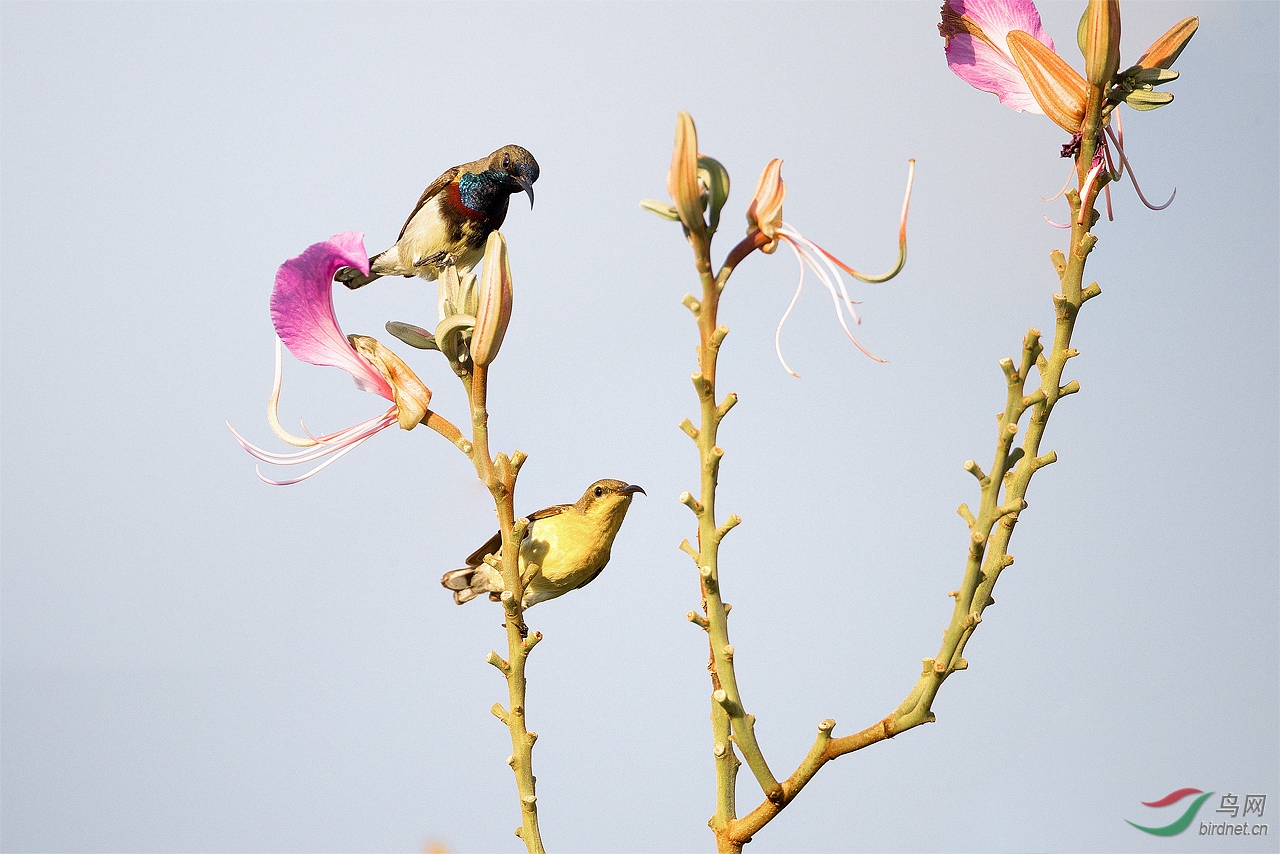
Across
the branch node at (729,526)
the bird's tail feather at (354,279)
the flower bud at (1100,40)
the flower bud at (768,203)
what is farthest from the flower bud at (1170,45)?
the bird's tail feather at (354,279)

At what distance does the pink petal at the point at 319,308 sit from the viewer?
75 cm

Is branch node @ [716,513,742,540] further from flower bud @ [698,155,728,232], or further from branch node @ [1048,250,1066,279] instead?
branch node @ [1048,250,1066,279]

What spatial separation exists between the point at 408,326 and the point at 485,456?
0.37 ft

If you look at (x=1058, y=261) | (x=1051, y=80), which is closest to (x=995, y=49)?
(x=1051, y=80)

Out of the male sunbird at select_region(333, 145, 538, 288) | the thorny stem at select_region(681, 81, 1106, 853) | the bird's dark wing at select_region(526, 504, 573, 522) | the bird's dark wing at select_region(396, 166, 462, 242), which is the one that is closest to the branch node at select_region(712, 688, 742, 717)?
the thorny stem at select_region(681, 81, 1106, 853)

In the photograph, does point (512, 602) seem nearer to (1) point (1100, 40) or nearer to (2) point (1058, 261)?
(2) point (1058, 261)

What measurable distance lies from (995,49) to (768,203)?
0.85 ft

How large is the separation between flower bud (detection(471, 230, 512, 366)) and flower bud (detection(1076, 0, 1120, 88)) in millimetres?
437

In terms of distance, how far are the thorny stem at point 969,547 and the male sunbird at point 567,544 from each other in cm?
18

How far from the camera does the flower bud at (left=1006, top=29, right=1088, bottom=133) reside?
761 mm

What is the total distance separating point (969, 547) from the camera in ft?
2.49

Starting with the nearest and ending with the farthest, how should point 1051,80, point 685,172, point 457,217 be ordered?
point 685,172
point 1051,80
point 457,217

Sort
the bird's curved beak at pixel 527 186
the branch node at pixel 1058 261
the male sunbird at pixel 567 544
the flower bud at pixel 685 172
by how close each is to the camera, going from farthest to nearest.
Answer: the bird's curved beak at pixel 527 186
the male sunbird at pixel 567 544
the branch node at pixel 1058 261
the flower bud at pixel 685 172

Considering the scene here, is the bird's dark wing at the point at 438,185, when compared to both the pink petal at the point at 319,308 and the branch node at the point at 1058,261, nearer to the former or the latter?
the pink petal at the point at 319,308
